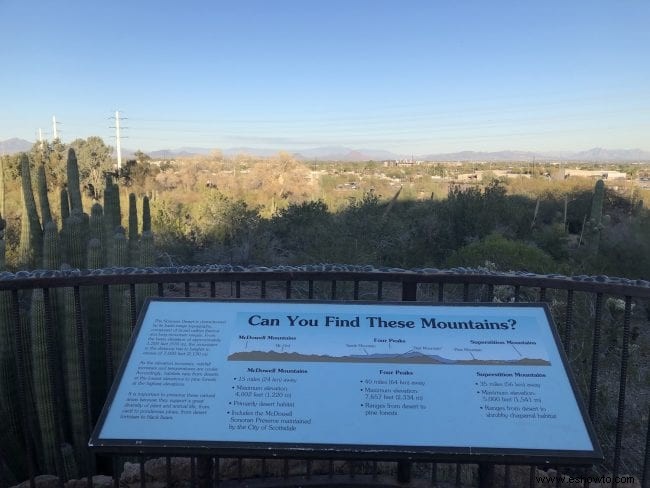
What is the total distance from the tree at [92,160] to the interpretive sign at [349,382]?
31.8 m

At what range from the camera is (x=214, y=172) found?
37062 mm

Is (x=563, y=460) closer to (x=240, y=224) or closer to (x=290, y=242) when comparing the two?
(x=290, y=242)

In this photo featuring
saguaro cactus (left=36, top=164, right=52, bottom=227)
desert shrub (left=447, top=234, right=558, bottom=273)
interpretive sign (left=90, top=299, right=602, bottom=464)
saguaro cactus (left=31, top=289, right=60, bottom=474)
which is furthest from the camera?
desert shrub (left=447, top=234, right=558, bottom=273)

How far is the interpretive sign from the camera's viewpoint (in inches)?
98.7

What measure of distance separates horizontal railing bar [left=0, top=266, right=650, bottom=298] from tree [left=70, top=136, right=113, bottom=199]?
3115cm

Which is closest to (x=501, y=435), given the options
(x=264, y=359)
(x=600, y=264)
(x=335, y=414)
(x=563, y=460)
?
(x=563, y=460)

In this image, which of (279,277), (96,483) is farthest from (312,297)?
(96,483)

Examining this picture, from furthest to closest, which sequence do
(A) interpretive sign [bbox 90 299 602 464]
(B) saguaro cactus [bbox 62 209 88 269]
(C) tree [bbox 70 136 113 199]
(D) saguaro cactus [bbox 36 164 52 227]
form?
(C) tree [bbox 70 136 113 199] → (D) saguaro cactus [bbox 36 164 52 227] → (B) saguaro cactus [bbox 62 209 88 269] → (A) interpretive sign [bbox 90 299 602 464]

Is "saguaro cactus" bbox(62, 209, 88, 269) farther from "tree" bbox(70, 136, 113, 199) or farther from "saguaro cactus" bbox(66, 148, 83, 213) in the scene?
"tree" bbox(70, 136, 113, 199)

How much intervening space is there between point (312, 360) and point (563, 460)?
121 centimetres

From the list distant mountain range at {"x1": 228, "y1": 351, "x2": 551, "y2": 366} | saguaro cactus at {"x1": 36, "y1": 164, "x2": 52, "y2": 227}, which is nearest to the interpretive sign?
distant mountain range at {"x1": 228, "y1": 351, "x2": 551, "y2": 366}

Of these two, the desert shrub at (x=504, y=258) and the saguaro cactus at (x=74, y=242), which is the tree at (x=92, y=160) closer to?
the desert shrub at (x=504, y=258)

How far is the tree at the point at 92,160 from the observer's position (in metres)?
33.4

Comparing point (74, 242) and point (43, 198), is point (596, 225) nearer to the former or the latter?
point (74, 242)
